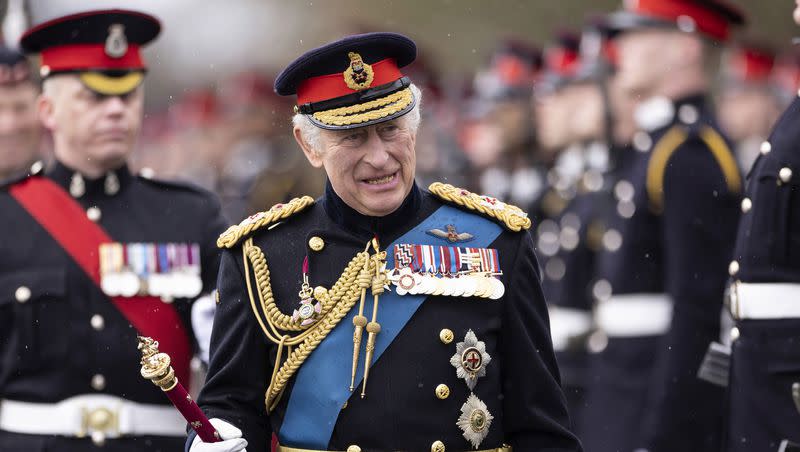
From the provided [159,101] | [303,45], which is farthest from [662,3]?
[159,101]

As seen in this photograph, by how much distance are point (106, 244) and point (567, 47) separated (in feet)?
22.9

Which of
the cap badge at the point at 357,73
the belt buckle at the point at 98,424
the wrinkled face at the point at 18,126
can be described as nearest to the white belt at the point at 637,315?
the belt buckle at the point at 98,424

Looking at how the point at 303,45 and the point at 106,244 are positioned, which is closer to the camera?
the point at 106,244

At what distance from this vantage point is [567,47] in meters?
12.5

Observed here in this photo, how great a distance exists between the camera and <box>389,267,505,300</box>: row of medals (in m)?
4.53

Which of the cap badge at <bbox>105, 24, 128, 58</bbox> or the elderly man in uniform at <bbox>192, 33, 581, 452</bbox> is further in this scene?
the cap badge at <bbox>105, 24, 128, 58</bbox>

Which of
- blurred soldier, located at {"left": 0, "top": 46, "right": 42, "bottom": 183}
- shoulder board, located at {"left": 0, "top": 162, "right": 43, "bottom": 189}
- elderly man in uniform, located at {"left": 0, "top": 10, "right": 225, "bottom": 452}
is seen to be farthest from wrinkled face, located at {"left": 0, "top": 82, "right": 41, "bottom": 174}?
shoulder board, located at {"left": 0, "top": 162, "right": 43, "bottom": 189}

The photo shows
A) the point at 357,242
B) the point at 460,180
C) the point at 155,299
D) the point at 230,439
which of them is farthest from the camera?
the point at 460,180

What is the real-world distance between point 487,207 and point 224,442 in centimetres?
108

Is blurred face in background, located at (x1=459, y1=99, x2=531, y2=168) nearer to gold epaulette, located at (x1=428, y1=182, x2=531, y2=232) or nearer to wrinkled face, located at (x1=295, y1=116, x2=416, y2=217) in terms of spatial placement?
gold epaulette, located at (x1=428, y1=182, x2=531, y2=232)

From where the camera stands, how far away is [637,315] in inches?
303

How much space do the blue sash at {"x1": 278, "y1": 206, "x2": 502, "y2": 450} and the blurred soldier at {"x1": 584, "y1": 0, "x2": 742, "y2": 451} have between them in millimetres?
2983

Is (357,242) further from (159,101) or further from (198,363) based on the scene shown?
(159,101)

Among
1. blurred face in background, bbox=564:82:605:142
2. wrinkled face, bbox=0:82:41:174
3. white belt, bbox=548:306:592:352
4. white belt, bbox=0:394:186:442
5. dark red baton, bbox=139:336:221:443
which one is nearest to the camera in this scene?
dark red baton, bbox=139:336:221:443
